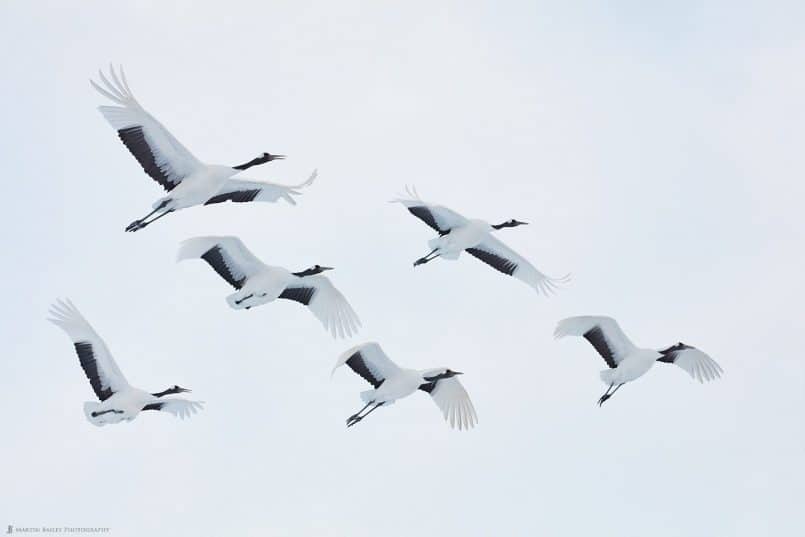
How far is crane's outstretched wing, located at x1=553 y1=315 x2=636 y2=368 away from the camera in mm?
46719

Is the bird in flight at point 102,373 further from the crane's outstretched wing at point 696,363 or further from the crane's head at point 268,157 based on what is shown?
the crane's outstretched wing at point 696,363

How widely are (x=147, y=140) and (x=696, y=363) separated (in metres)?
14.7

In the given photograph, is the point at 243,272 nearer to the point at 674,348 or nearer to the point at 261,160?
the point at 261,160

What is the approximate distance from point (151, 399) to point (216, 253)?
3.44m

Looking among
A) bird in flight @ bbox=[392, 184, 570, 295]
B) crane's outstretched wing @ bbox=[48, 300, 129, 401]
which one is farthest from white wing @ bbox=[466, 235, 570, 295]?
crane's outstretched wing @ bbox=[48, 300, 129, 401]

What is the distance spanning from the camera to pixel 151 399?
44.2 meters

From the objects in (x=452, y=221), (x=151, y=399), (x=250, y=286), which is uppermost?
(x=452, y=221)

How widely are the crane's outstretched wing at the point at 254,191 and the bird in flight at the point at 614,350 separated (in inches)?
294

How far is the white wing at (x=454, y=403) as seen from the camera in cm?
4747

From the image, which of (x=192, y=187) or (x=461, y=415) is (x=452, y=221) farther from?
(x=192, y=187)

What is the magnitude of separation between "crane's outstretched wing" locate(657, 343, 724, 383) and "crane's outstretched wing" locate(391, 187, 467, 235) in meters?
5.88

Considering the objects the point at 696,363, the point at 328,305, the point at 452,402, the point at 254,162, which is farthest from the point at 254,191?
the point at 696,363

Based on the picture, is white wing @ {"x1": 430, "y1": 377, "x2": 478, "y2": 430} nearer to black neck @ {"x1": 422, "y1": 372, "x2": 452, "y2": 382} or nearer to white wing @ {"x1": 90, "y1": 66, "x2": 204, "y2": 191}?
black neck @ {"x1": 422, "y1": 372, "x2": 452, "y2": 382}

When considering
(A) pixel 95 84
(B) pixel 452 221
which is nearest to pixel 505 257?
(B) pixel 452 221
